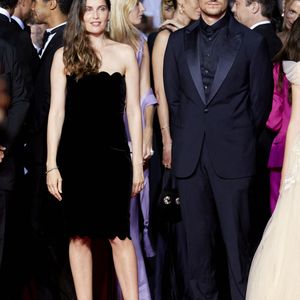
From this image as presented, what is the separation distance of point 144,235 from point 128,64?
1513 millimetres

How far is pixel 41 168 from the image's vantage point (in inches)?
308

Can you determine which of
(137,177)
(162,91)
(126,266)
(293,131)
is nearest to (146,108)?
(162,91)

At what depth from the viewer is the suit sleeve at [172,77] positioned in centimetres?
730

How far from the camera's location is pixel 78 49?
273 inches

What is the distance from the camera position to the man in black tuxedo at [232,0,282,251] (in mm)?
7352

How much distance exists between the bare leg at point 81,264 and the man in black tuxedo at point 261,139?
116 centimetres

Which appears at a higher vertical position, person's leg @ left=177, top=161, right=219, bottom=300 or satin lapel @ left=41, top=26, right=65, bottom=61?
satin lapel @ left=41, top=26, right=65, bottom=61

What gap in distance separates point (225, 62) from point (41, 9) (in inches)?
74.3

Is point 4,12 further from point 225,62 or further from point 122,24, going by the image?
point 225,62

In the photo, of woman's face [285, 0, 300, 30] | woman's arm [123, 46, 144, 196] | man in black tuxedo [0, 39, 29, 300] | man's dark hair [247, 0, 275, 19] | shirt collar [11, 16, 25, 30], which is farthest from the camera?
man's dark hair [247, 0, 275, 19]

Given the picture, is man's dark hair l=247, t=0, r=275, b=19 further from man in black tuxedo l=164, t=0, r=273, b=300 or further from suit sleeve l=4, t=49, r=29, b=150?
suit sleeve l=4, t=49, r=29, b=150

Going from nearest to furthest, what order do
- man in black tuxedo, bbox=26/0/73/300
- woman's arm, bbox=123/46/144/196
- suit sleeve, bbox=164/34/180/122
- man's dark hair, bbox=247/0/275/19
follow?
1. woman's arm, bbox=123/46/144/196
2. suit sleeve, bbox=164/34/180/122
3. man in black tuxedo, bbox=26/0/73/300
4. man's dark hair, bbox=247/0/275/19

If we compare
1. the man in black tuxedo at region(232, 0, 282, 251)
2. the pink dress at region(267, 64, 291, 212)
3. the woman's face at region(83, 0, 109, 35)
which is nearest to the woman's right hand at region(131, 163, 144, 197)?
the man in black tuxedo at region(232, 0, 282, 251)

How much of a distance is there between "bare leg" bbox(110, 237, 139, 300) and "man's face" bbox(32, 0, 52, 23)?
212 centimetres
